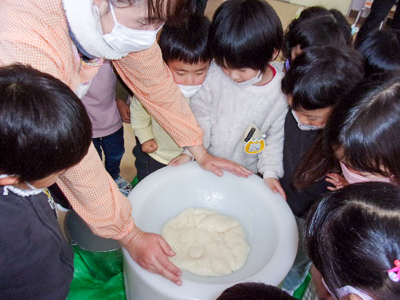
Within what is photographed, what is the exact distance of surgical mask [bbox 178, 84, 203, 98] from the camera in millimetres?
1111

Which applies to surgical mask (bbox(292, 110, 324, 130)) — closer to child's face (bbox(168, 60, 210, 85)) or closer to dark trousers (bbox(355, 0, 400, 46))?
child's face (bbox(168, 60, 210, 85))

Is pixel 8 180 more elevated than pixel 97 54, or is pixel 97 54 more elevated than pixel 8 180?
pixel 97 54

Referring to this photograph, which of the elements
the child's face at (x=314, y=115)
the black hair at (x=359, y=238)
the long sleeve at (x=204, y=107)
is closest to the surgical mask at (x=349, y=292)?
the black hair at (x=359, y=238)

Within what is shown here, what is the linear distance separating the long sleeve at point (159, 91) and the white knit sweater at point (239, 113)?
100mm

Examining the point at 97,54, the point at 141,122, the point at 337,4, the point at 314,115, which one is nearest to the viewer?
the point at 97,54

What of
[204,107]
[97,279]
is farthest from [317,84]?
[97,279]

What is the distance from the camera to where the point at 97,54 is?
667 mm

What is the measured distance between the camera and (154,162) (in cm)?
134

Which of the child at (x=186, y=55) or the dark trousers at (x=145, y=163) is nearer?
the child at (x=186, y=55)

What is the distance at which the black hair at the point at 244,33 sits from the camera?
3.16ft

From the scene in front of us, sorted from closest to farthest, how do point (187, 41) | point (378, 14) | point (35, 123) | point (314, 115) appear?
point (35, 123)
point (314, 115)
point (187, 41)
point (378, 14)

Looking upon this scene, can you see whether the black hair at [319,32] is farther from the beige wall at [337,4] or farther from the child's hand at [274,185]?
the beige wall at [337,4]

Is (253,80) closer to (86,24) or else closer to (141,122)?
(141,122)

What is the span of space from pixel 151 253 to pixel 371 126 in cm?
55
